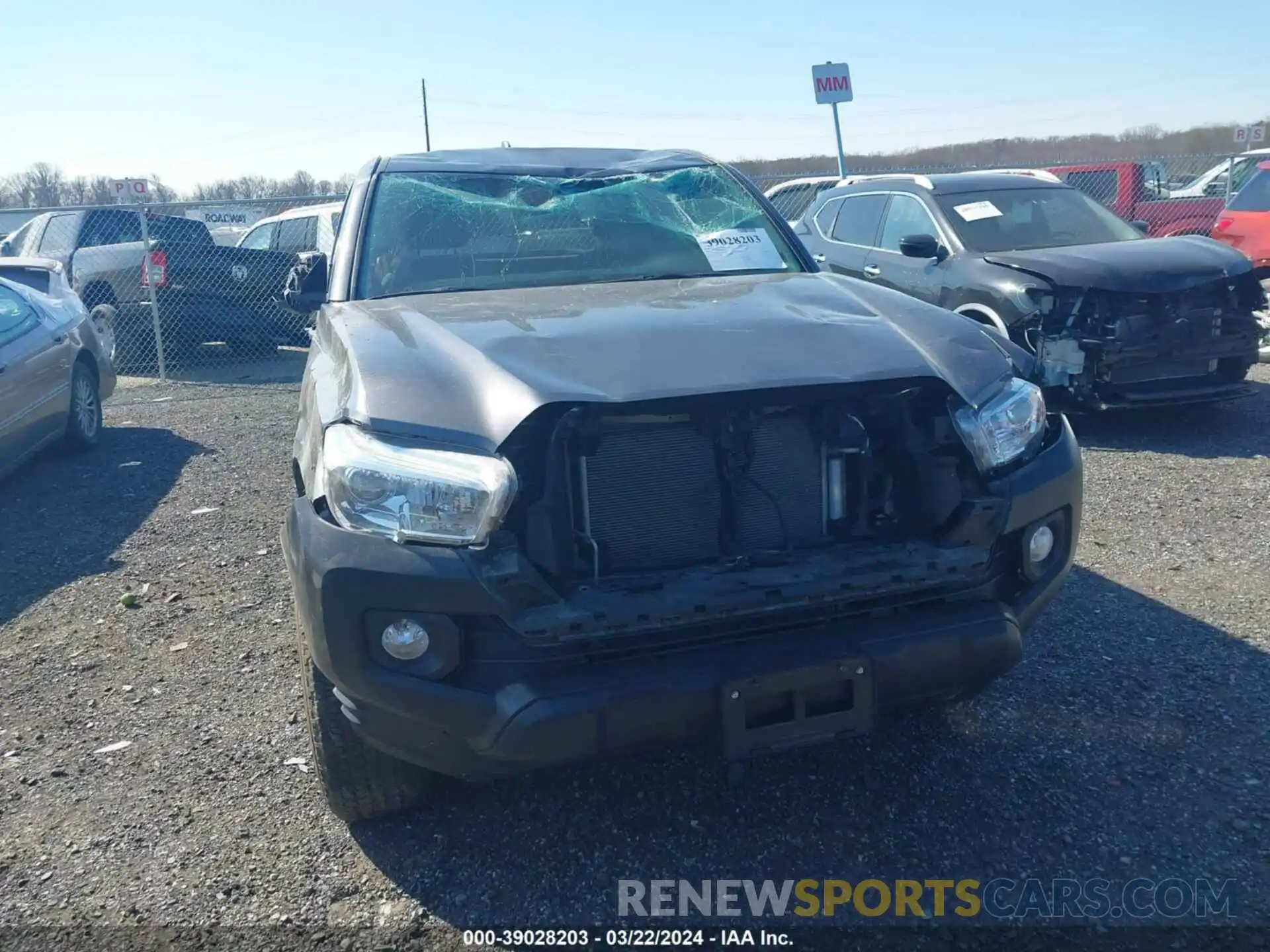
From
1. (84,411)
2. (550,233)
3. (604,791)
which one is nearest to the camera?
(604,791)

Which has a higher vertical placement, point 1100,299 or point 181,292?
point 181,292

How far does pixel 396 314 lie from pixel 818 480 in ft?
4.62

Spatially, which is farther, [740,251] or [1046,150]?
[1046,150]

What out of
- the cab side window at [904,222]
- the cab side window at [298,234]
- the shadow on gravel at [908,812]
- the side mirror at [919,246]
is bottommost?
the shadow on gravel at [908,812]

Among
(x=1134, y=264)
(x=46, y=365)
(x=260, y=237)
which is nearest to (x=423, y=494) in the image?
(x=1134, y=264)

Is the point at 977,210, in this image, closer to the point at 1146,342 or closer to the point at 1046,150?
the point at 1146,342

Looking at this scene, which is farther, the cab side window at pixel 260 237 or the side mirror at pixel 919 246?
the cab side window at pixel 260 237

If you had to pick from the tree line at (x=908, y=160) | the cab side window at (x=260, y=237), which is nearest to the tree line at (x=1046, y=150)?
the tree line at (x=908, y=160)

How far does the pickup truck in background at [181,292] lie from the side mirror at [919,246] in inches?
297

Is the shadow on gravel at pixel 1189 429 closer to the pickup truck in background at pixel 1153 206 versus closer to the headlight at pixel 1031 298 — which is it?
the headlight at pixel 1031 298

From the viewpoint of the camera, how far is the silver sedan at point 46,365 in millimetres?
6824

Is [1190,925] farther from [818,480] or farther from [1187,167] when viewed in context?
[1187,167]

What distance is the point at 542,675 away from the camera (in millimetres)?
2367

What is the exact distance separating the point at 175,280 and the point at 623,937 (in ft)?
37.4
